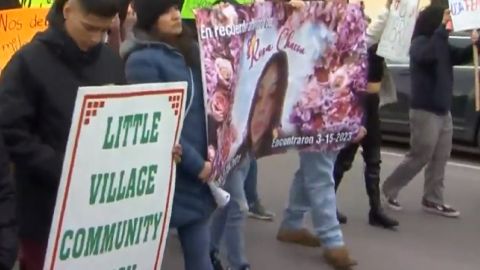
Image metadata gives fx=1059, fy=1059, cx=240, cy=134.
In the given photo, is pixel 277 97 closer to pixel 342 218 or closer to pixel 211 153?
pixel 211 153

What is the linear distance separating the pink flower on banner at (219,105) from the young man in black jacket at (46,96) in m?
1.07

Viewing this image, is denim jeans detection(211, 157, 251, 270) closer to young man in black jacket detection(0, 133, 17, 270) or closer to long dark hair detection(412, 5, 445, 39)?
young man in black jacket detection(0, 133, 17, 270)

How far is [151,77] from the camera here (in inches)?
180

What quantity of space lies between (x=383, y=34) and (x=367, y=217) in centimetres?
140

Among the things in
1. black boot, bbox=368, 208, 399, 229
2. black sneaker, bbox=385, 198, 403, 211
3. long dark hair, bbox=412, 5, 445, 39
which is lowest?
black sneaker, bbox=385, 198, 403, 211

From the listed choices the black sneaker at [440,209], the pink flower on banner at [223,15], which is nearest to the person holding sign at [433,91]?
the black sneaker at [440,209]

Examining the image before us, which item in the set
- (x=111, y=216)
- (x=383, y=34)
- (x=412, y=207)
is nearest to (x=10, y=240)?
(x=111, y=216)

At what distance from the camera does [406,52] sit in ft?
25.4

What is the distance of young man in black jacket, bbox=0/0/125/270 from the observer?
3.63m

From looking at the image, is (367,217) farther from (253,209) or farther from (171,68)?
(171,68)

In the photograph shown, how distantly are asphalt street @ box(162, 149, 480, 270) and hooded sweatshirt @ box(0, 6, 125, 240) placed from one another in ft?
8.73

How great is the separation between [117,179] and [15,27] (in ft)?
8.46

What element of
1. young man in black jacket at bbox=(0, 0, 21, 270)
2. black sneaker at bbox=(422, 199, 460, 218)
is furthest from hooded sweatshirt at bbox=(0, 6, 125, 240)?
black sneaker at bbox=(422, 199, 460, 218)

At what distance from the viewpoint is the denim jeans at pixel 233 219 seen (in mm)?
5750
